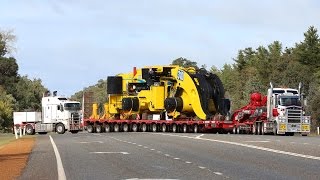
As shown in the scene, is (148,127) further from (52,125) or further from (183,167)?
(183,167)

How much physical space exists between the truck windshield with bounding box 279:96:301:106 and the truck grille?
19.9 inches

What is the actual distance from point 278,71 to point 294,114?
231ft

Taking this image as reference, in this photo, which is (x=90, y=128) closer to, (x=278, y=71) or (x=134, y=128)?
(x=134, y=128)

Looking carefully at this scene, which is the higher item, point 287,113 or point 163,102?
point 163,102

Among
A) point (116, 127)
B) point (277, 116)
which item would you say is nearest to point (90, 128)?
point (116, 127)

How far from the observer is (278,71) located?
119 metres

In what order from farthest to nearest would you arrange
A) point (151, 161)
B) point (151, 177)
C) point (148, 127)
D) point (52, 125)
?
point (52, 125)
point (148, 127)
point (151, 161)
point (151, 177)

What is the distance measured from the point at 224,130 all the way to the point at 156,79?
751cm

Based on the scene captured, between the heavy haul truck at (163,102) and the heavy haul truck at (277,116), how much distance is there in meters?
1.61

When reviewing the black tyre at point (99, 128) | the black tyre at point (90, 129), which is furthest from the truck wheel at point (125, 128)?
the black tyre at point (90, 129)

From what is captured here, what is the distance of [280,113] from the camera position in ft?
162

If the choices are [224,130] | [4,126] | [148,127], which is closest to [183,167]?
[224,130]

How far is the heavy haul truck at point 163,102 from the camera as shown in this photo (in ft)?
175

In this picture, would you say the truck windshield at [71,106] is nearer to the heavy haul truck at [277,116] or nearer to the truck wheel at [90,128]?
the truck wheel at [90,128]
